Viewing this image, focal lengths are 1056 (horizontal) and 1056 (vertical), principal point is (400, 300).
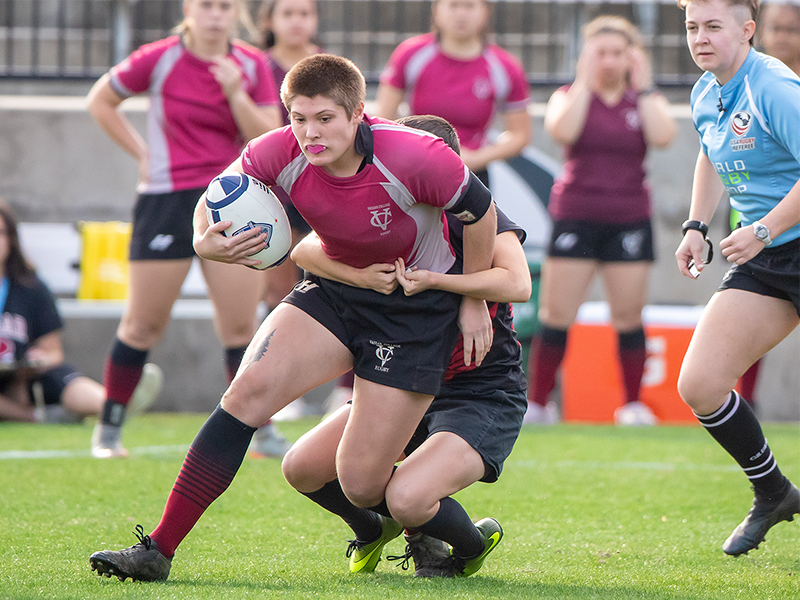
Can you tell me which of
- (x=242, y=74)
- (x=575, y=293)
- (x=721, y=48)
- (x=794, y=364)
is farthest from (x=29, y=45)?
(x=721, y=48)

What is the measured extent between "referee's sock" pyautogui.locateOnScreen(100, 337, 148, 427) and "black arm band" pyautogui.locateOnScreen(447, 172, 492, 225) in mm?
2863

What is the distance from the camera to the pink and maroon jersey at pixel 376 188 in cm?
308

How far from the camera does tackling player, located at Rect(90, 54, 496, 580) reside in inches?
120

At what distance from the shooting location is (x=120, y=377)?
553cm

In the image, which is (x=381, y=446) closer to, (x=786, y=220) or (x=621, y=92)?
(x=786, y=220)

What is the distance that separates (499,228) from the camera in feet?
11.2

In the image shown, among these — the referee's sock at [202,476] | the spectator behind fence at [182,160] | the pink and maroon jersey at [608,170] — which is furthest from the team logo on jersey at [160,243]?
the pink and maroon jersey at [608,170]

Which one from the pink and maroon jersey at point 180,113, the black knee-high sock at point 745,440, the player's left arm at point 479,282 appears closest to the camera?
the player's left arm at point 479,282

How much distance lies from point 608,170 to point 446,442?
407cm

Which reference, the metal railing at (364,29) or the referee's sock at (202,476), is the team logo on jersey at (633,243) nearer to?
the metal railing at (364,29)

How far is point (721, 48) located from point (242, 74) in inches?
110

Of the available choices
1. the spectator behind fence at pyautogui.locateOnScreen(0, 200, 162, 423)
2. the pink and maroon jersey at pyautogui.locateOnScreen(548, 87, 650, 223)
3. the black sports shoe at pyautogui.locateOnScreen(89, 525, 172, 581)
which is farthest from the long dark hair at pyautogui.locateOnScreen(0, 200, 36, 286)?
the black sports shoe at pyautogui.locateOnScreen(89, 525, 172, 581)

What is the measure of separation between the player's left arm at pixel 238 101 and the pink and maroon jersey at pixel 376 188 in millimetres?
2216

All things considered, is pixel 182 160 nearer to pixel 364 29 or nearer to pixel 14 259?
pixel 14 259
